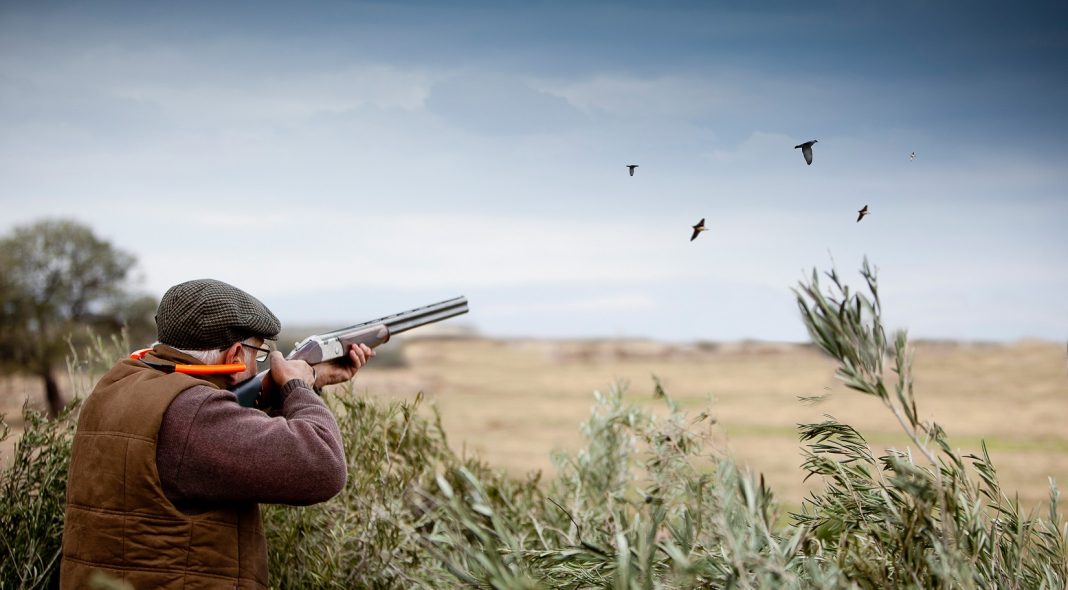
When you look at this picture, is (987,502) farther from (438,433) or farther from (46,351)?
(46,351)

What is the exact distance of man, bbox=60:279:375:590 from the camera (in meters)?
2.87

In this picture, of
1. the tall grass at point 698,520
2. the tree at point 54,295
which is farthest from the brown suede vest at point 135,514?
the tree at point 54,295

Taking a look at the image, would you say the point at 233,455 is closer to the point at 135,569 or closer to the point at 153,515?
the point at 153,515

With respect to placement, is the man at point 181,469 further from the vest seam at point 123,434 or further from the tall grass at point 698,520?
the tall grass at point 698,520

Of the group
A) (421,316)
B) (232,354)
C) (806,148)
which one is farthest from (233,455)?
(806,148)

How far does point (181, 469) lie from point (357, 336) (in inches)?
66.2

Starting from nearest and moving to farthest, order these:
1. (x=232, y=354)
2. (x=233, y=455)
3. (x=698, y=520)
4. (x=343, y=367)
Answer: (x=698, y=520) < (x=233, y=455) < (x=232, y=354) < (x=343, y=367)

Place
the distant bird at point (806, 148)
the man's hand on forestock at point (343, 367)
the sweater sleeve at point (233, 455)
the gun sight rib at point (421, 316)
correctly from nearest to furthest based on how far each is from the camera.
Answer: the sweater sleeve at point (233, 455)
the distant bird at point (806, 148)
the man's hand on forestock at point (343, 367)
the gun sight rib at point (421, 316)

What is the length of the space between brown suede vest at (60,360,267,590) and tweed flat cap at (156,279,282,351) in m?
0.19

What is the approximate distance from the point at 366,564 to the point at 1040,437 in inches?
1529

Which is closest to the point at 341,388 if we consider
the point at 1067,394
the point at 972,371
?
the point at 1067,394

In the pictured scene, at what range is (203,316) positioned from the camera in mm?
3146

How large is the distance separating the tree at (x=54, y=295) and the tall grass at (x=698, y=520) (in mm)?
25157

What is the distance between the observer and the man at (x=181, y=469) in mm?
2869
